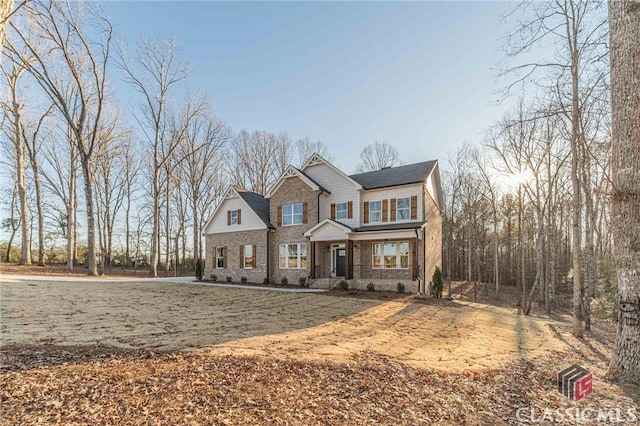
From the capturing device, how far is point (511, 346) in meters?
7.71

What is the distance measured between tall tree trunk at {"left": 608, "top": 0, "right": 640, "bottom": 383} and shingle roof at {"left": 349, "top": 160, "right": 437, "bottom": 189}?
12234 millimetres

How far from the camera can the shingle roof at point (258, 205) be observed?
70.3 feet

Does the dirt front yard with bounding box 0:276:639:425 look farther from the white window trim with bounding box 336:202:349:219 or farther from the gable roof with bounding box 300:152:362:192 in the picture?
the gable roof with bounding box 300:152:362:192

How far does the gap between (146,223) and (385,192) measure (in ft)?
100

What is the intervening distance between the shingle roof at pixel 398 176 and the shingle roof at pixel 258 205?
22.5 ft

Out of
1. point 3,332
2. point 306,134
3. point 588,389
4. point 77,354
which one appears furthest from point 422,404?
point 306,134

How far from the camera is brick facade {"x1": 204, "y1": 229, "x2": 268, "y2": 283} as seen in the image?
20.7 m

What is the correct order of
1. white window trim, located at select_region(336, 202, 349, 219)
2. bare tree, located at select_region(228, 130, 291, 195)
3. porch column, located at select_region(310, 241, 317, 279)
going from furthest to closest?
bare tree, located at select_region(228, 130, 291, 195), white window trim, located at select_region(336, 202, 349, 219), porch column, located at select_region(310, 241, 317, 279)

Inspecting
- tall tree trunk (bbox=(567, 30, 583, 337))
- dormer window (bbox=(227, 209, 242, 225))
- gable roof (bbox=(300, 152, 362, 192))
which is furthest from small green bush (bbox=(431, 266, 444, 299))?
dormer window (bbox=(227, 209, 242, 225))

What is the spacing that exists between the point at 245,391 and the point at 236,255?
18.9 m

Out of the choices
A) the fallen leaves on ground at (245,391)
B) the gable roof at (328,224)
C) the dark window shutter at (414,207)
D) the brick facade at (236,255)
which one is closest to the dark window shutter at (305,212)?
the gable roof at (328,224)

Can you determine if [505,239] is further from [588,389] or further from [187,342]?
[187,342]

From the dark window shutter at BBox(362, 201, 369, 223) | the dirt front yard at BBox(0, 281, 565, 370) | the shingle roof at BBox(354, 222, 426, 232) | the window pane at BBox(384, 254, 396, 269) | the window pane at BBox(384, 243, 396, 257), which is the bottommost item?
the dirt front yard at BBox(0, 281, 565, 370)
